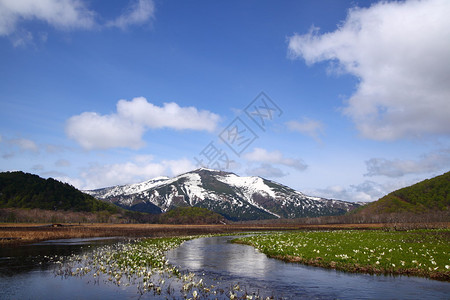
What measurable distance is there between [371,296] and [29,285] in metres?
23.2

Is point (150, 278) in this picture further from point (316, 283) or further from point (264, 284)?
point (316, 283)

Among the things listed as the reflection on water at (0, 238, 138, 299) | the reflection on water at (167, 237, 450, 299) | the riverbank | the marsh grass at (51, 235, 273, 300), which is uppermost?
the reflection on water at (167, 237, 450, 299)

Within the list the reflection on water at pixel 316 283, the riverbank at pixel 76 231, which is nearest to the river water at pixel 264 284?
the reflection on water at pixel 316 283

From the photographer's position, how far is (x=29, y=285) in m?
21.8

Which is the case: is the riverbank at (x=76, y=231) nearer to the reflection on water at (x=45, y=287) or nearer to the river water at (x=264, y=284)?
the reflection on water at (x=45, y=287)

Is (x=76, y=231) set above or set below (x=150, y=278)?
below

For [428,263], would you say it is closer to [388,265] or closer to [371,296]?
[388,265]

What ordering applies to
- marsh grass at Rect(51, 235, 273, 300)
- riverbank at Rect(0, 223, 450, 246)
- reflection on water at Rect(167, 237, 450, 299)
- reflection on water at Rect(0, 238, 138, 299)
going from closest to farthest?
1. reflection on water at Rect(167, 237, 450, 299)
2. reflection on water at Rect(0, 238, 138, 299)
3. marsh grass at Rect(51, 235, 273, 300)
4. riverbank at Rect(0, 223, 450, 246)

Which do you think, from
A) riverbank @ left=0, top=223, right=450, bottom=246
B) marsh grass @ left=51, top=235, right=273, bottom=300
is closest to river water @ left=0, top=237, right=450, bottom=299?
marsh grass @ left=51, top=235, right=273, bottom=300

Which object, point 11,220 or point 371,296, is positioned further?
point 11,220

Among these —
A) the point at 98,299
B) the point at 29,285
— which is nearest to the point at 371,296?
the point at 98,299

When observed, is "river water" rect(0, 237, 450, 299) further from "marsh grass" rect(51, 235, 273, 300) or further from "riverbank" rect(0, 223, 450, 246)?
"riverbank" rect(0, 223, 450, 246)

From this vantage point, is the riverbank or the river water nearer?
the river water

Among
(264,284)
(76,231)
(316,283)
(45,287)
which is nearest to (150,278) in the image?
(45,287)
